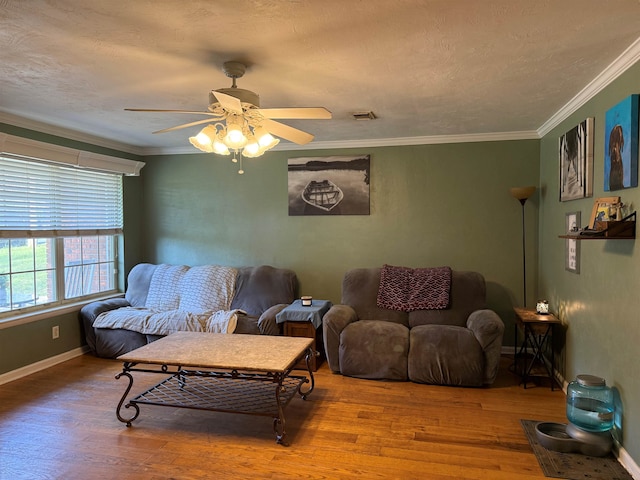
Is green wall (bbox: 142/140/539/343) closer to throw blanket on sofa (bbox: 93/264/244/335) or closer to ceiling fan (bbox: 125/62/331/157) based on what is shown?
throw blanket on sofa (bbox: 93/264/244/335)

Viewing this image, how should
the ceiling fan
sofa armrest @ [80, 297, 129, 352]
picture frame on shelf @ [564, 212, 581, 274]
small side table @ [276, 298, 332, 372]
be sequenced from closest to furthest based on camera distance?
1. the ceiling fan
2. picture frame on shelf @ [564, 212, 581, 274]
3. small side table @ [276, 298, 332, 372]
4. sofa armrest @ [80, 297, 129, 352]

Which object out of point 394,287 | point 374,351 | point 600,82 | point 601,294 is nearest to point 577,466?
point 601,294

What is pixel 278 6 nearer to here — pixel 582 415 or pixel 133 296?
pixel 582 415

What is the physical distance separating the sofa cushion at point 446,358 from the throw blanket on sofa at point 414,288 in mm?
487

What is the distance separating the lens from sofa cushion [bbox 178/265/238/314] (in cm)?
485

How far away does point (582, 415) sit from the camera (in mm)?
2766

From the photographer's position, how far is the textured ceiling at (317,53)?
201 cm

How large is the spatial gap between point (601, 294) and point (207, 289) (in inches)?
145

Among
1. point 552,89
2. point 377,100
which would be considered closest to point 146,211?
point 377,100

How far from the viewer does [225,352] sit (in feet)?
10.4

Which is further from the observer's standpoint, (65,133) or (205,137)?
(65,133)

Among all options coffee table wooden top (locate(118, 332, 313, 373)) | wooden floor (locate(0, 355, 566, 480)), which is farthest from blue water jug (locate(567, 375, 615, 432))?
coffee table wooden top (locate(118, 332, 313, 373))

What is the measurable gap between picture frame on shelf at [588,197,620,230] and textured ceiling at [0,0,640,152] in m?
0.81

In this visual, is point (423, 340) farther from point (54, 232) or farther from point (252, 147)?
point (54, 232)
